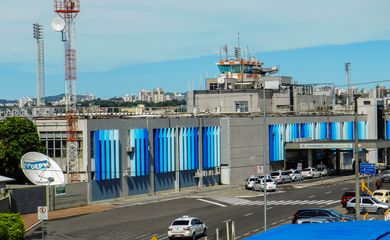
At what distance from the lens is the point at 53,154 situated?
218 feet

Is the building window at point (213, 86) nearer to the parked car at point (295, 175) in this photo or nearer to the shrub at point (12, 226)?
the parked car at point (295, 175)

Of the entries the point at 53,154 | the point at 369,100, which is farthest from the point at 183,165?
the point at 369,100

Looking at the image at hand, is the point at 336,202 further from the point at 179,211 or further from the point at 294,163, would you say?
the point at 294,163

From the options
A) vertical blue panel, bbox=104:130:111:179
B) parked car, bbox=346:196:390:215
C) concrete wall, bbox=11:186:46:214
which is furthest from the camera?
vertical blue panel, bbox=104:130:111:179

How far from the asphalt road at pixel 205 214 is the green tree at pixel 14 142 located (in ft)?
36.4

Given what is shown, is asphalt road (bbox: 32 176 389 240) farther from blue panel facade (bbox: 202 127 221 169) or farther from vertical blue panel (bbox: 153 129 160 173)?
blue panel facade (bbox: 202 127 221 169)

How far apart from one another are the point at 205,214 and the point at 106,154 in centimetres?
1447

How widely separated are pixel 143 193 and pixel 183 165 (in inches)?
278

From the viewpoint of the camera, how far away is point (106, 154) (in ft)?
212

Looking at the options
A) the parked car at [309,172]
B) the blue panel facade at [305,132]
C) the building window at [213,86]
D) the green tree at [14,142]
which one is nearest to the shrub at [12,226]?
the green tree at [14,142]

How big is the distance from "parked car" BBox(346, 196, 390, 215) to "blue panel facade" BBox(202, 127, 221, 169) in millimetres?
28230

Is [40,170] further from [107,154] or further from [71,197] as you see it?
[107,154]

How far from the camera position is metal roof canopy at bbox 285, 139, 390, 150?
84.6m

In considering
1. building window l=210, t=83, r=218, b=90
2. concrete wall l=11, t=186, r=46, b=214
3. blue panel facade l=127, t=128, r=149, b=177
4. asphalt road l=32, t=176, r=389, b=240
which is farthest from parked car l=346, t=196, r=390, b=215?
building window l=210, t=83, r=218, b=90
